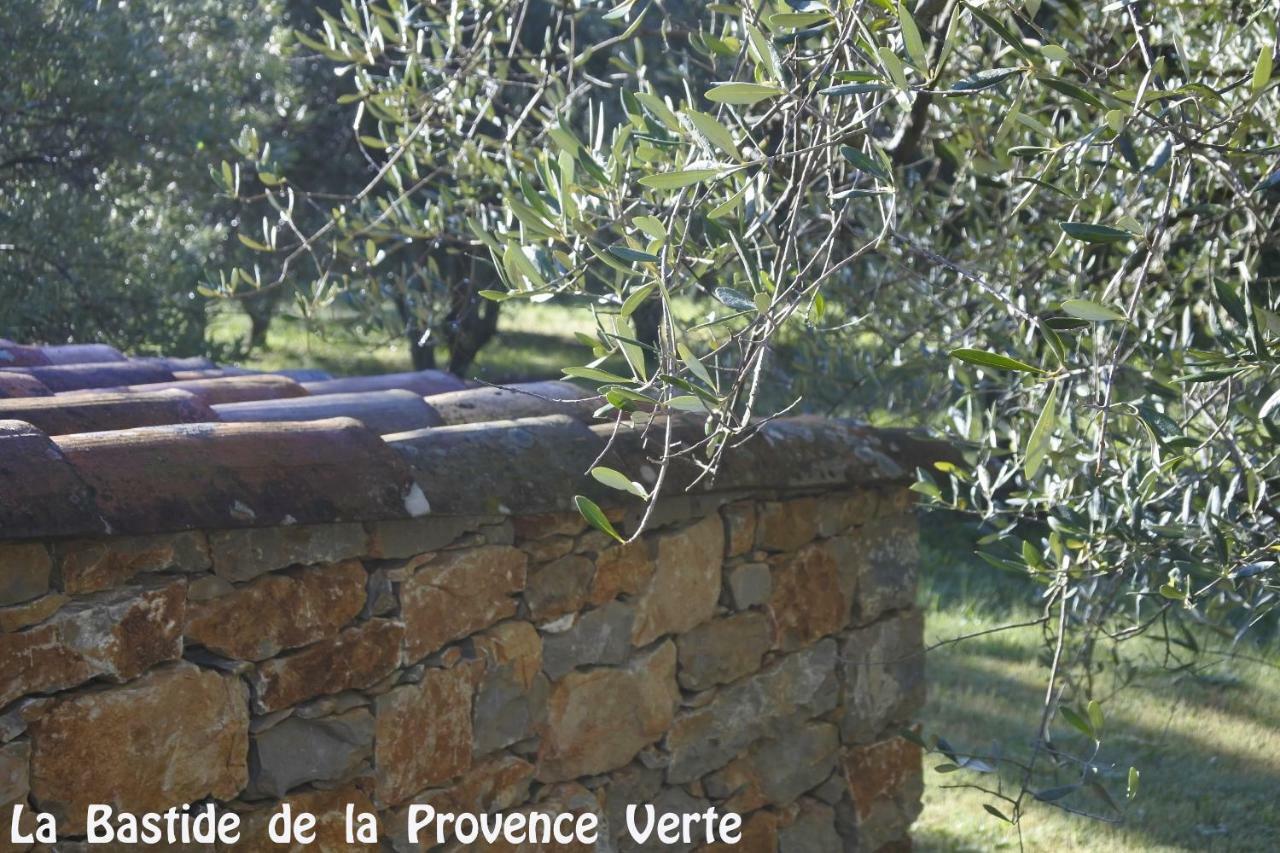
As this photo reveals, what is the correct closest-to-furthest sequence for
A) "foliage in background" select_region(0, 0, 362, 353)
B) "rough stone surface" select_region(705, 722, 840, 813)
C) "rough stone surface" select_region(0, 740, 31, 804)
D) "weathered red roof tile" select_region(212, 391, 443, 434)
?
"rough stone surface" select_region(0, 740, 31, 804), "weathered red roof tile" select_region(212, 391, 443, 434), "rough stone surface" select_region(705, 722, 840, 813), "foliage in background" select_region(0, 0, 362, 353)

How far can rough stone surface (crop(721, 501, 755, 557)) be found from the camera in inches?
123

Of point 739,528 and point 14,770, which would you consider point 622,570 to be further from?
point 14,770

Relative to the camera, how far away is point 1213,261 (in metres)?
3.31

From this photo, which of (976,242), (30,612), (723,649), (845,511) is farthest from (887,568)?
(30,612)

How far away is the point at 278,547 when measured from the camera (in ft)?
7.33

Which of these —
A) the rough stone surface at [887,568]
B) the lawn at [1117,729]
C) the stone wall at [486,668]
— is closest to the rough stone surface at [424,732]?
the stone wall at [486,668]

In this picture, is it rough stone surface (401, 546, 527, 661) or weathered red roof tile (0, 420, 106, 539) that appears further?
rough stone surface (401, 546, 527, 661)

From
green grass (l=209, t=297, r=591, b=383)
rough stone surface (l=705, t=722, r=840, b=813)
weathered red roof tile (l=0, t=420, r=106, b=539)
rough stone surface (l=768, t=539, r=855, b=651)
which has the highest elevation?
green grass (l=209, t=297, r=591, b=383)

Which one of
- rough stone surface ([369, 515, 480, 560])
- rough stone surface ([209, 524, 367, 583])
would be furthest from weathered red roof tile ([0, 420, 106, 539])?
rough stone surface ([369, 515, 480, 560])

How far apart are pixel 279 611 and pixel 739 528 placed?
49.4 inches

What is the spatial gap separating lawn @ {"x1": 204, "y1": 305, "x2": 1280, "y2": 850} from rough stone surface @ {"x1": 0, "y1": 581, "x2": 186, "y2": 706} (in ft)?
5.62

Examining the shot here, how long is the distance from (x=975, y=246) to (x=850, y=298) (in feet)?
2.20

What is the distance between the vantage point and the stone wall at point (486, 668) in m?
2.01

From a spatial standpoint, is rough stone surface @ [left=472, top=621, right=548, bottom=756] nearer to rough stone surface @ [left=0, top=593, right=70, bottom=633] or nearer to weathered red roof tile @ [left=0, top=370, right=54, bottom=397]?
rough stone surface @ [left=0, top=593, right=70, bottom=633]
